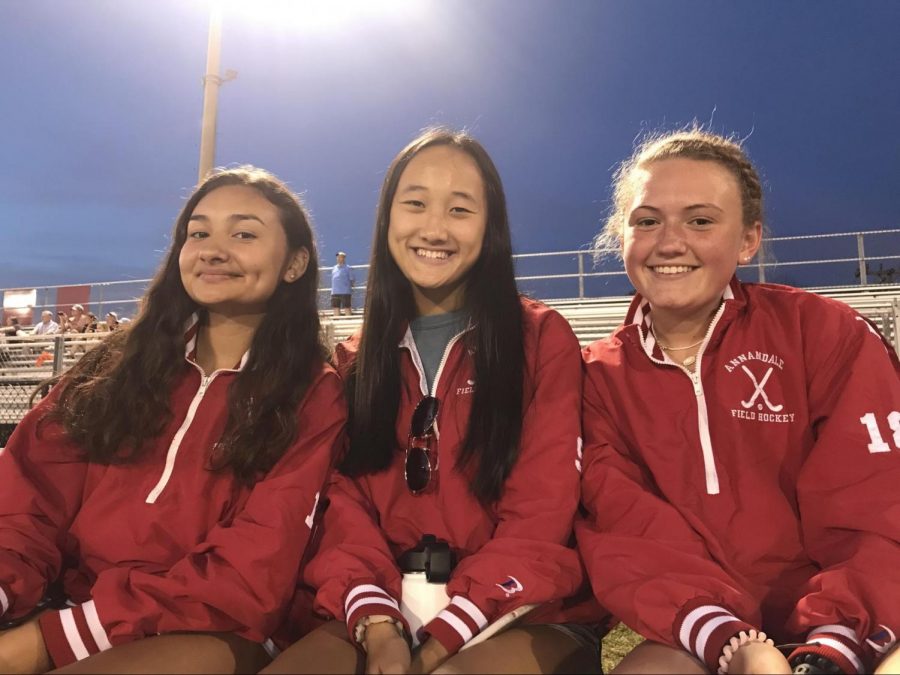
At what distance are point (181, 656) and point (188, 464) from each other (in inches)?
21.0

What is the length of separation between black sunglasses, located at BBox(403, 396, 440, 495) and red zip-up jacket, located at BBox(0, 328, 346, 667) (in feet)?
0.74

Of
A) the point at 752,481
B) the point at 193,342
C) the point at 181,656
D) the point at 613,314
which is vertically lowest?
the point at 181,656

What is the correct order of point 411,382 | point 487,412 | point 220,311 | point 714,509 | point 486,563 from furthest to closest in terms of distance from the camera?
point 220,311 → point 411,382 → point 487,412 → point 714,509 → point 486,563

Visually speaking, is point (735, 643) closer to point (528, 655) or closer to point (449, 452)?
point (528, 655)

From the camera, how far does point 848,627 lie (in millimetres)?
1396

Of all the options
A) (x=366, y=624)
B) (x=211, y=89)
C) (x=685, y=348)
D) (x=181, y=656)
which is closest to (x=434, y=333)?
(x=685, y=348)

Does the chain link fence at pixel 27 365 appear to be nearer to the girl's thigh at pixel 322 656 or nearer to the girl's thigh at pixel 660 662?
the girl's thigh at pixel 322 656

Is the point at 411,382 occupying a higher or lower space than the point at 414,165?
lower

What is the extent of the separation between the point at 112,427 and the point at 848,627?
1.89 m

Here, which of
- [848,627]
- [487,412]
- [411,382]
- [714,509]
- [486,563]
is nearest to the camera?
[848,627]

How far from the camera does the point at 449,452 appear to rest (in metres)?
1.88

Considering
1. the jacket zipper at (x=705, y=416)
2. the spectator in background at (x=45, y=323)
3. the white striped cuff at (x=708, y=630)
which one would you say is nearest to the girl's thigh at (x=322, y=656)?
the white striped cuff at (x=708, y=630)

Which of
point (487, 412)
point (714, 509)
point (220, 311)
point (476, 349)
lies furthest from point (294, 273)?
point (714, 509)

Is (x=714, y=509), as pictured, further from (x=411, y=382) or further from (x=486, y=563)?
(x=411, y=382)
